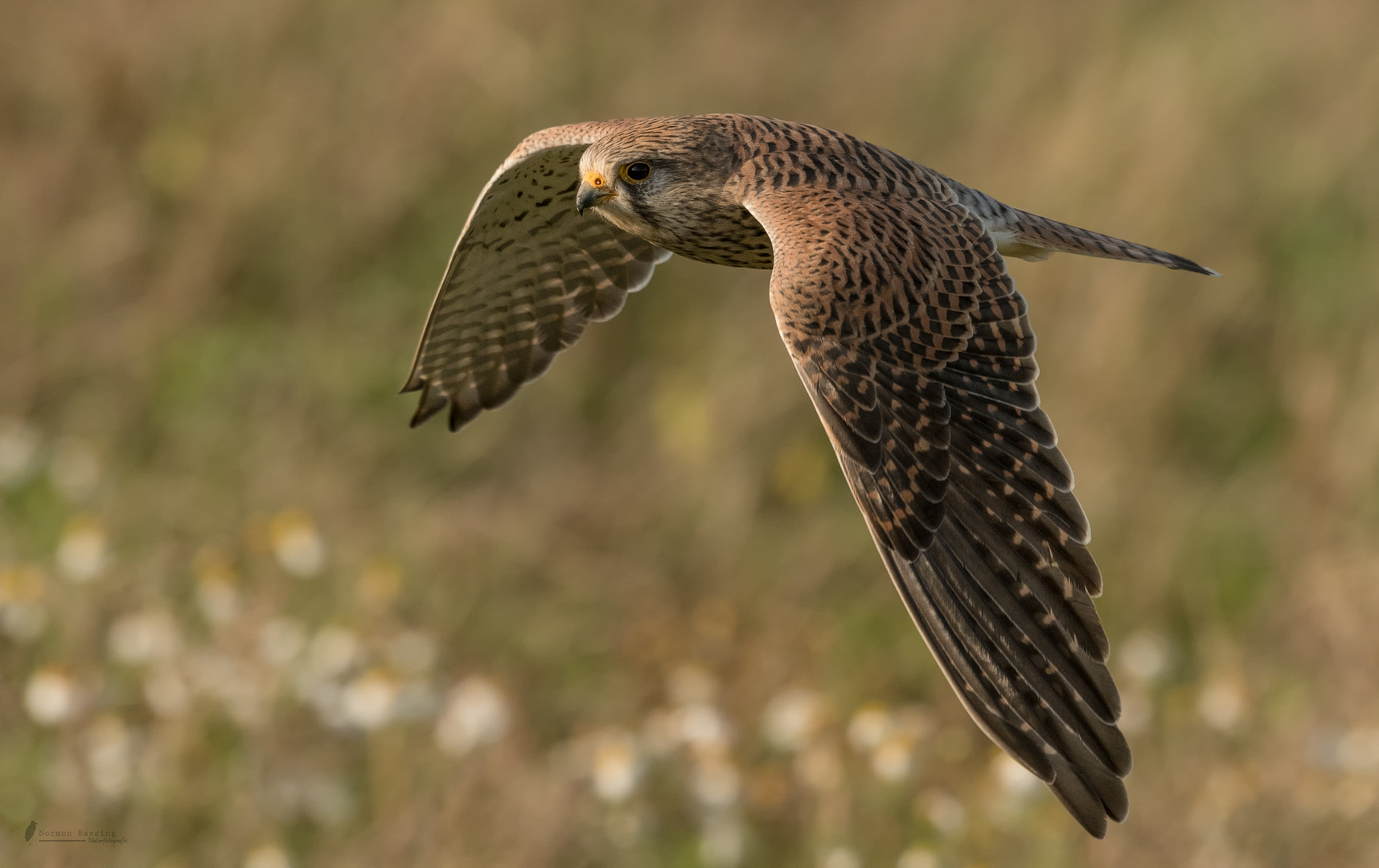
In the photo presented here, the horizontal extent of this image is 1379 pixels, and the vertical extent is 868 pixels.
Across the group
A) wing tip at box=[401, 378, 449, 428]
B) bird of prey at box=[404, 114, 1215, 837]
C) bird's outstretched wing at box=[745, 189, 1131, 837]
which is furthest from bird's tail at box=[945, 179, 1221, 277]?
wing tip at box=[401, 378, 449, 428]

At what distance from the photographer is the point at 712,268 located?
7.03 metres

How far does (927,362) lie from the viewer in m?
3.01

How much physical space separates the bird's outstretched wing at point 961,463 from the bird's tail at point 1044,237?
0.42 metres

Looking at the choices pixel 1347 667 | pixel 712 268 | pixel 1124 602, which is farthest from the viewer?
pixel 712 268

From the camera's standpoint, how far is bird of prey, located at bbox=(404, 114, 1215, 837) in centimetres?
271

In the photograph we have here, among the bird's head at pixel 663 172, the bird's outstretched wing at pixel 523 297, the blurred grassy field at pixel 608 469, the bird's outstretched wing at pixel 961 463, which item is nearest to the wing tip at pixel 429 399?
the bird's outstretched wing at pixel 523 297

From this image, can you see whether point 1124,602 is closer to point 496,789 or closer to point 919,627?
point 496,789

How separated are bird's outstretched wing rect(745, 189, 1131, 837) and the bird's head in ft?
0.71

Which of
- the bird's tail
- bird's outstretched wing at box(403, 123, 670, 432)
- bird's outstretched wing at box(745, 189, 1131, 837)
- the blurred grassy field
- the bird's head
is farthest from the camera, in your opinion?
the blurred grassy field

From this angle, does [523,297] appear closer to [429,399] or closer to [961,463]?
[429,399]

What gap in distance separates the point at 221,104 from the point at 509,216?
383 centimetres

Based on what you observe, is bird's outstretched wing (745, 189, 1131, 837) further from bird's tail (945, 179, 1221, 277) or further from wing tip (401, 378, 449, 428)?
wing tip (401, 378, 449, 428)

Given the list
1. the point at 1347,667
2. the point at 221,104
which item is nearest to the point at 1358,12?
the point at 1347,667

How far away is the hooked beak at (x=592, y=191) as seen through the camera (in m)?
3.31
